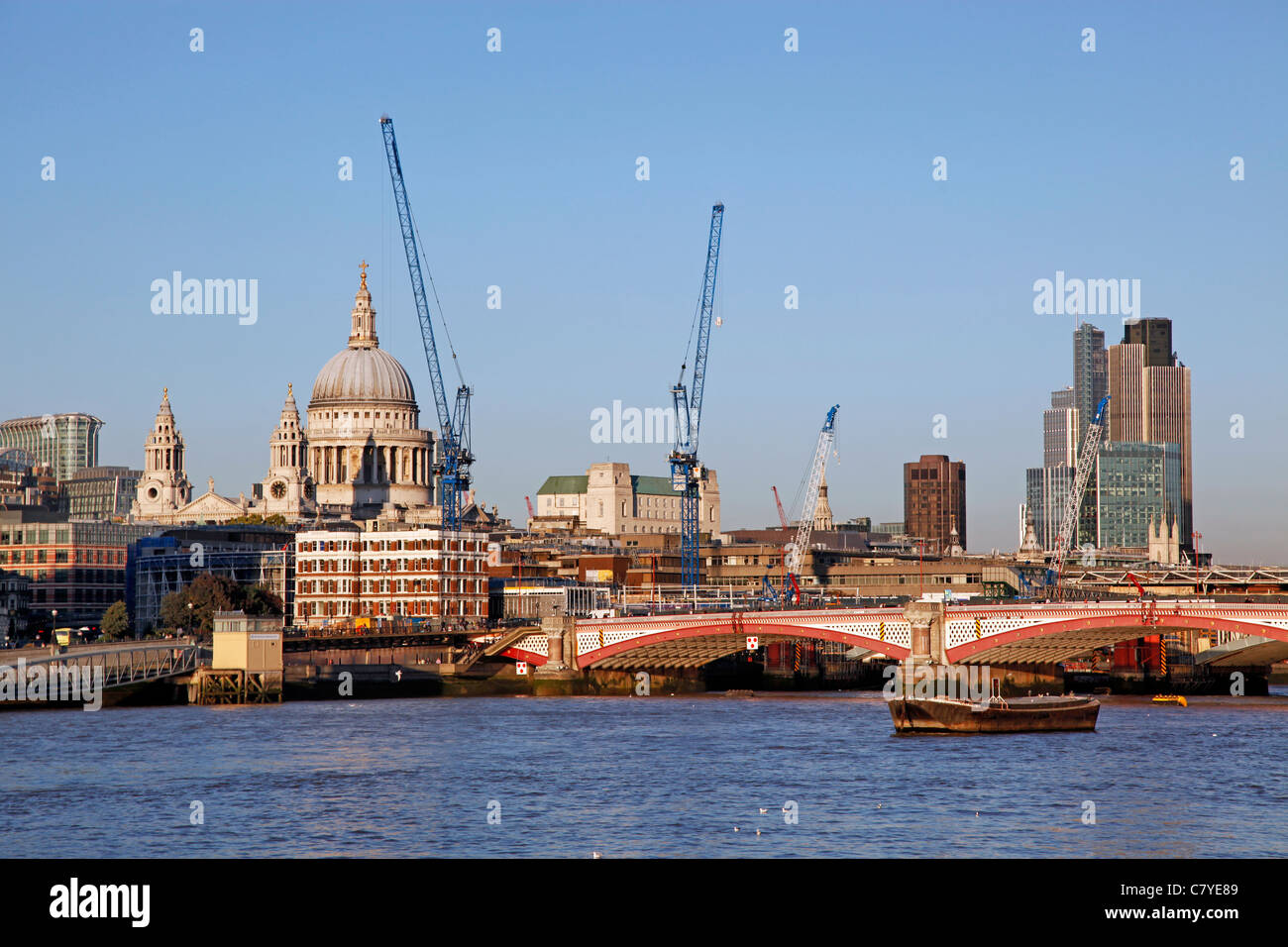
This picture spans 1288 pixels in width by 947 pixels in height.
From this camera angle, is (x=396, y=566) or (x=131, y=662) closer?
(x=131, y=662)

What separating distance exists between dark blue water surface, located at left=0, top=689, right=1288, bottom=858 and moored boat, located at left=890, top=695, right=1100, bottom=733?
1.65m

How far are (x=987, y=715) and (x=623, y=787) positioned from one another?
87.3ft

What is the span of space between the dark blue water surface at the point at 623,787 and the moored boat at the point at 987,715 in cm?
165

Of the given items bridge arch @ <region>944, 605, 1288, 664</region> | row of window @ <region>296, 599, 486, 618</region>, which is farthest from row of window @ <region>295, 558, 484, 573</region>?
bridge arch @ <region>944, 605, 1288, 664</region>

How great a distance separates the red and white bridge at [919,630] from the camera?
284 ft

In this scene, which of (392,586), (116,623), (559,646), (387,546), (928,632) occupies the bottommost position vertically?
(559,646)

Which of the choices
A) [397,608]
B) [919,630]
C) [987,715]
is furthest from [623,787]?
[397,608]

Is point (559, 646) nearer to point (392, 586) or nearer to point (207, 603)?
point (392, 586)

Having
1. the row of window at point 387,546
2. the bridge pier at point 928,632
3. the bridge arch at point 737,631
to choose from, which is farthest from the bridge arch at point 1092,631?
the row of window at point 387,546

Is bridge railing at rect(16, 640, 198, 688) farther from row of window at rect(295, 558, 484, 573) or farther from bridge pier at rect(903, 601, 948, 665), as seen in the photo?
bridge pier at rect(903, 601, 948, 665)

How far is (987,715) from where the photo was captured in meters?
72.8

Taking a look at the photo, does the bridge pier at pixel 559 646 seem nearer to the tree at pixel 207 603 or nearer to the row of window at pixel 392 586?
the row of window at pixel 392 586

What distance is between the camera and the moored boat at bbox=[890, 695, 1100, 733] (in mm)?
70875
